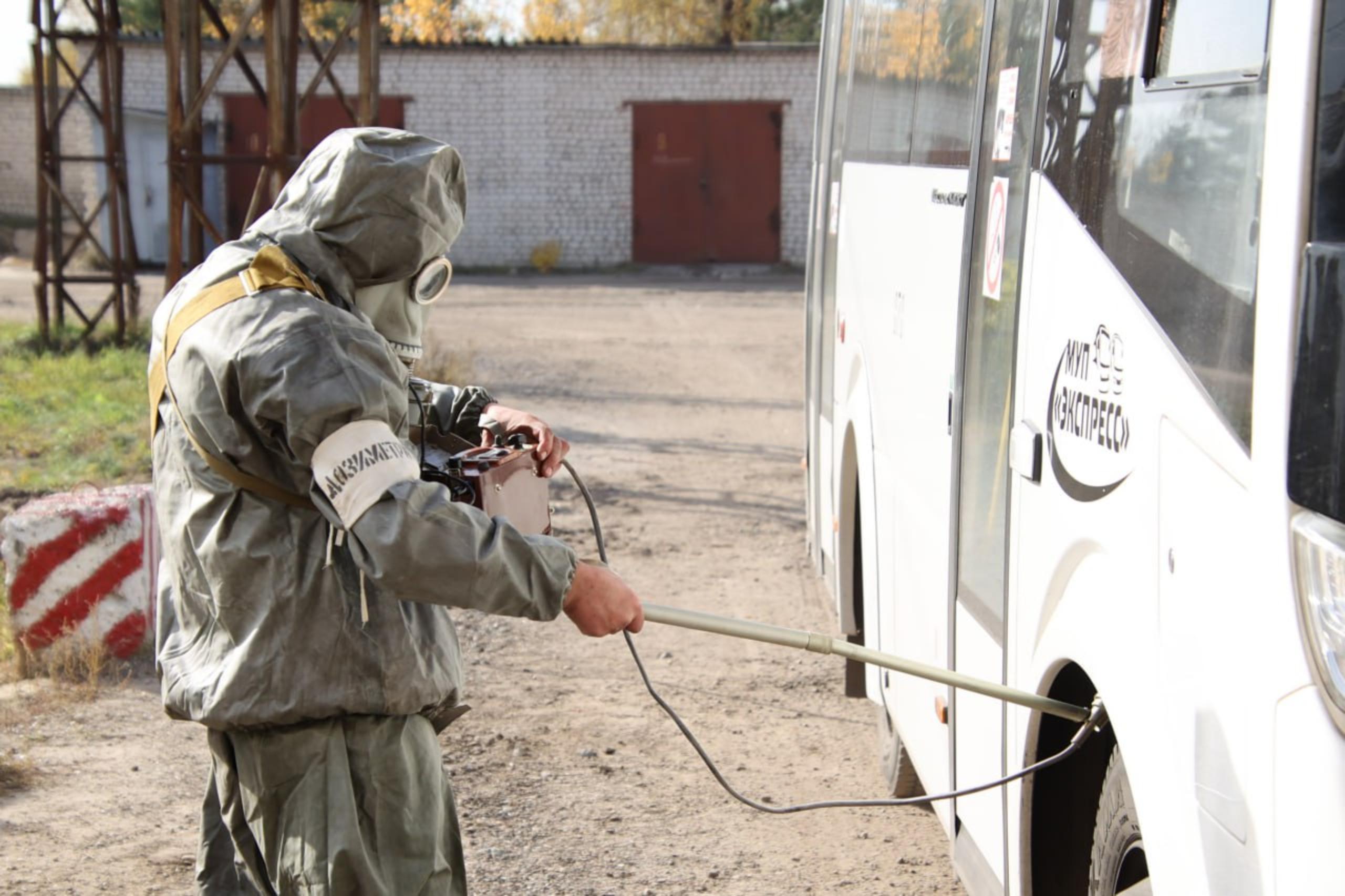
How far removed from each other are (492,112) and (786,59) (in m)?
5.61

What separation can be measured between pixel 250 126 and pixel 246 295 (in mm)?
26130

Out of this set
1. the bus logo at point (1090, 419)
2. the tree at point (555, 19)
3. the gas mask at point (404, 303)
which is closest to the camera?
the bus logo at point (1090, 419)

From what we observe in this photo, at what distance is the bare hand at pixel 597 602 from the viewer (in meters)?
2.61

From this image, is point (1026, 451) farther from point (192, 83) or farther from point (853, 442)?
point (192, 83)

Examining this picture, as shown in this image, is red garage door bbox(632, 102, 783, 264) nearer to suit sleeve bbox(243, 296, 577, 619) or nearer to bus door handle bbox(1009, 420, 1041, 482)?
bus door handle bbox(1009, 420, 1041, 482)

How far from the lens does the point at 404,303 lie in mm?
2822

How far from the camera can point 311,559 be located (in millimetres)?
2660

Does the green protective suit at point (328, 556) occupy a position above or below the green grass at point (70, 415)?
above

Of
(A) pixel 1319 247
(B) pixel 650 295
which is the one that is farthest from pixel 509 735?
(B) pixel 650 295

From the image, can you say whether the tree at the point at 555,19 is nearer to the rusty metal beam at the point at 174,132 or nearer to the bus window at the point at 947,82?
the rusty metal beam at the point at 174,132

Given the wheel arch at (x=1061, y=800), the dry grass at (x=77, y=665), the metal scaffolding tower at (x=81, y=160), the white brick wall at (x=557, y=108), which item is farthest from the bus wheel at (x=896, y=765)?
the white brick wall at (x=557, y=108)

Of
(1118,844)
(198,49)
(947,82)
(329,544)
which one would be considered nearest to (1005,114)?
(947,82)

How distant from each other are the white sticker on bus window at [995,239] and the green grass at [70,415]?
4.18 meters

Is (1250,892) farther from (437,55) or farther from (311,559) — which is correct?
(437,55)
